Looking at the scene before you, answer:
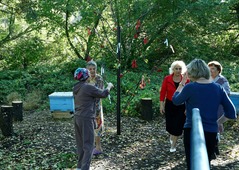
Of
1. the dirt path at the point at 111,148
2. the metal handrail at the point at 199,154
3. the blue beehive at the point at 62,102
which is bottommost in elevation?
the dirt path at the point at 111,148

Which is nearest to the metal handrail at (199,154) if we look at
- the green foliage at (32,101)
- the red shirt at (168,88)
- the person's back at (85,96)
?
the person's back at (85,96)

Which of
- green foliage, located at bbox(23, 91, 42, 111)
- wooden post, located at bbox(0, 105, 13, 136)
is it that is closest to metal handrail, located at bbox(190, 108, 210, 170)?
wooden post, located at bbox(0, 105, 13, 136)

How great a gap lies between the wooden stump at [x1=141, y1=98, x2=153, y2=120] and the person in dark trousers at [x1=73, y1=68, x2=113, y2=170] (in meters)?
3.47

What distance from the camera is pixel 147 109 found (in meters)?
7.61

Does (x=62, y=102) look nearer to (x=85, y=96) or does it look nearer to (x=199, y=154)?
(x=85, y=96)

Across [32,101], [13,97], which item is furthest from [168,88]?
[13,97]

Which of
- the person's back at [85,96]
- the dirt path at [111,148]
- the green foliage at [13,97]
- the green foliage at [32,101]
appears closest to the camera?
the person's back at [85,96]

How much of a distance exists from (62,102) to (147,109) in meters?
2.00

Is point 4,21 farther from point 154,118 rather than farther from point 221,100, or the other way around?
point 221,100

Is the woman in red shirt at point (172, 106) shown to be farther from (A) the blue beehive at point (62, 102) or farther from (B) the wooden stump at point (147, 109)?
(A) the blue beehive at point (62, 102)

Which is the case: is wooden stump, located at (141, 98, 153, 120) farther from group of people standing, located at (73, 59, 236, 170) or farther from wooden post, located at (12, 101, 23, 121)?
wooden post, located at (12, 101, 23, 121)

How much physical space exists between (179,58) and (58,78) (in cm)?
494

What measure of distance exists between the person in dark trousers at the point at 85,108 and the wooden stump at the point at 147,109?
11.4 feet

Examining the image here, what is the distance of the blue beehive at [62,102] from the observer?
7539mm
